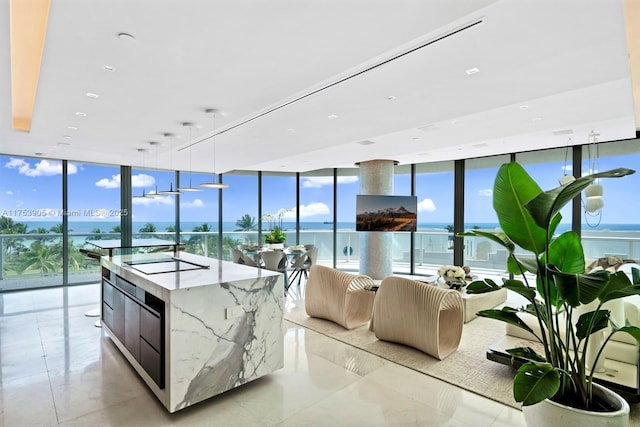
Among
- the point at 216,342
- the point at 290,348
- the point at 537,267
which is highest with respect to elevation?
the point at 537,267

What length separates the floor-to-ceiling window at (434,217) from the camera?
8.39 meters

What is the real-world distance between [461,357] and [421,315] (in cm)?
67

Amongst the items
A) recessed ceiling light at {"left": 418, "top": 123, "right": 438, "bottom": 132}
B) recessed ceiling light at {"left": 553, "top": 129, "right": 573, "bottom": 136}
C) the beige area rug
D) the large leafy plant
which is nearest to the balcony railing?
recessed ceiling light at {"left": 553, "top": 129, "right": 573, "bottom": 136}

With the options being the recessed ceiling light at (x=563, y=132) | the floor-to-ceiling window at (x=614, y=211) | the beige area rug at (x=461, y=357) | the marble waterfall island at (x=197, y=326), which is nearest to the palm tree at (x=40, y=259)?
the marble waterfall island at (x=197, y=326)

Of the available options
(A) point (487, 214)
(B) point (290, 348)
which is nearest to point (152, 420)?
(B) point (290, 348)

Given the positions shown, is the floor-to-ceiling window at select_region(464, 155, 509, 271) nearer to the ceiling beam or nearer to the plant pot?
the plant pot

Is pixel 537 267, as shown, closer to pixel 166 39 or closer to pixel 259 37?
pixel 259 37

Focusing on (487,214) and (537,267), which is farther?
(487,214)

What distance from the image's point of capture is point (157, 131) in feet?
16.5

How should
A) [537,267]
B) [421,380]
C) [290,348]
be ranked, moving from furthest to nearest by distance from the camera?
[290,348], [421,380], [537,267]

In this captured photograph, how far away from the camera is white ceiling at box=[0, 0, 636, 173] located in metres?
2.17

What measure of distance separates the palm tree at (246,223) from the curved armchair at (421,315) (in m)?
6.23

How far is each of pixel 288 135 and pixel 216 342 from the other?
3.41m

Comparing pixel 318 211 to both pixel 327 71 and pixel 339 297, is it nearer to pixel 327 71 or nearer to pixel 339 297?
pixel 339 297
